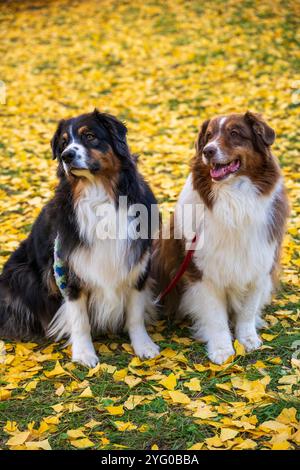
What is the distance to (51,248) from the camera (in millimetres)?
4141

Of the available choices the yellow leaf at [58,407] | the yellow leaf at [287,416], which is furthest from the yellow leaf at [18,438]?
the yellow leaf at [287,416]

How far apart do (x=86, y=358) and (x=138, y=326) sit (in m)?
0.45

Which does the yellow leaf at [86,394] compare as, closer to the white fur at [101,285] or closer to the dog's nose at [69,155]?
the white fur at [101,285]

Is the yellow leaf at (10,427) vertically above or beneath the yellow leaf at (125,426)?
beneath

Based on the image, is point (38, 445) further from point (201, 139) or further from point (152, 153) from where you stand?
point (152, 153)

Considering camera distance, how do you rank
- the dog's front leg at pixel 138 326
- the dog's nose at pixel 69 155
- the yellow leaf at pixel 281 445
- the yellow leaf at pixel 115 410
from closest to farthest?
the yellow leaf at pixel 281 445, the yellow leaf at pixel 115 410, the dog's nose at pixel 69 155, the dog's front leg at pixel 138 326

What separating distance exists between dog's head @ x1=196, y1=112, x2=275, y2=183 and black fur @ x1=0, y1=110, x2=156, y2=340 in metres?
0.53

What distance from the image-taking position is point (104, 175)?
3768 mm

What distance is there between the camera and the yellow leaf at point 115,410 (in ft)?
11.3

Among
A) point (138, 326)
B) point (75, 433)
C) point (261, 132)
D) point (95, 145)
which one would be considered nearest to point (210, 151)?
point (261, 132)

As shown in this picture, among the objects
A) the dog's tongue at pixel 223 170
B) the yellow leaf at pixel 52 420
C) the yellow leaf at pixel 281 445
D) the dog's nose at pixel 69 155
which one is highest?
the dog's nose at pixel 69 155

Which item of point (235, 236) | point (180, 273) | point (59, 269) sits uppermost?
point (235, 236)

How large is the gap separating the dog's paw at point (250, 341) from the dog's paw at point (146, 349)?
2.05 ft

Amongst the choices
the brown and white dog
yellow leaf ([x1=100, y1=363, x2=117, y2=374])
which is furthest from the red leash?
yellow leaf ([x1=100, y1=363, x2=117, y2=374])
